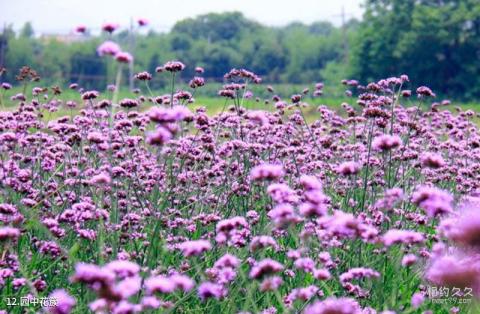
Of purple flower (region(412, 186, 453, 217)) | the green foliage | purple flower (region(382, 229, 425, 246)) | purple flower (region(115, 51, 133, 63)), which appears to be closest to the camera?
purple flower (region(412, 186, 453, 217))

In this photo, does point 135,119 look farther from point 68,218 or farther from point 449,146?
point 449,146

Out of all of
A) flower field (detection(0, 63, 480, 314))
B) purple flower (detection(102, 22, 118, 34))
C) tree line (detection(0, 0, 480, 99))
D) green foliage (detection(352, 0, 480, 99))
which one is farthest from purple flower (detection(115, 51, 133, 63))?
green foliage (detection(352, 0, 480, 99))

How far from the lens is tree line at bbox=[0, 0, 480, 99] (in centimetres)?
4181

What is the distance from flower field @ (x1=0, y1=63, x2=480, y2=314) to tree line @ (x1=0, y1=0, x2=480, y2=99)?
5.38 ft

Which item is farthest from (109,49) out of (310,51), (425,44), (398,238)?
(310,51)

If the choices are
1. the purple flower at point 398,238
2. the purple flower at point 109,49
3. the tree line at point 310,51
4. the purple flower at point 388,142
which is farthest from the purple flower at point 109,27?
the tree line at point 310,51

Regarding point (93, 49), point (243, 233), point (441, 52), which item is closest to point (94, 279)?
point (243, 233)

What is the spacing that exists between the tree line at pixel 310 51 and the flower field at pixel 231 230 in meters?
1.64

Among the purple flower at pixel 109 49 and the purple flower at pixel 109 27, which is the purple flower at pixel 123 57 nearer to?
the purple flower at pixel 109 49

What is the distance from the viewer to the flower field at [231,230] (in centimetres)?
251

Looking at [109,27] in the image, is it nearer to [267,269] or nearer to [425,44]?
[267,269]

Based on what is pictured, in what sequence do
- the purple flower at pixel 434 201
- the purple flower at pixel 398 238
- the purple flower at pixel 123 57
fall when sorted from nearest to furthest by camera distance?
1. the purple flower at pixel 434 201
2. the purple flower at pixel 398 238
3. the purple flower at pixel 123 57

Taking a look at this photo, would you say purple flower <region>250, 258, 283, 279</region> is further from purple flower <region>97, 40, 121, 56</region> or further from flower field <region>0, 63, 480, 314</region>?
purple flower <region>97, 40, 121, 56</region>

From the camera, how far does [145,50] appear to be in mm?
86688
